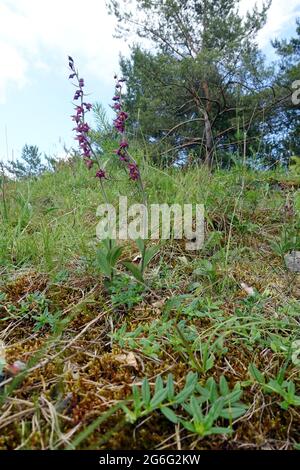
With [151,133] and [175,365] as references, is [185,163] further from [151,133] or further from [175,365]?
Result: [151,133]

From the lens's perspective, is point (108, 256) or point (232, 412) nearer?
point (232, 412)

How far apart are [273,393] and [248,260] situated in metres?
0.88

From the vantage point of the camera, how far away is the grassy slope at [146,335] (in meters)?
0.77

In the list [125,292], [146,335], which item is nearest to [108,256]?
[125,292]

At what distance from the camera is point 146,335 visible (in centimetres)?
111

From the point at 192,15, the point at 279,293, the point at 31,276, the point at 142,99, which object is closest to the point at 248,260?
the point at 279,293

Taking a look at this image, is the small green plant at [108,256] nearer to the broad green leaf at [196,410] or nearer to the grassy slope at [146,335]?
the grassy slope at [146,335]

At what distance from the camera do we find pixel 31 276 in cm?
148

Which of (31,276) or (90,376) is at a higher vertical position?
(31,276)

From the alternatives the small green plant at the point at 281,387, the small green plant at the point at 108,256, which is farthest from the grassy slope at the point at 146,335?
the small green plant at the point at 108,256

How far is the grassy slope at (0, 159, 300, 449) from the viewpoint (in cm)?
77

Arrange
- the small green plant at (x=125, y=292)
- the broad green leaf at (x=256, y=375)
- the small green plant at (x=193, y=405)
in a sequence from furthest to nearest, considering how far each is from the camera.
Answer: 1. the small green plant at (x=125, y=292)
2. the broad green leaf at (x=256, y=375)
3. the small green plant at (x=193, y=405)

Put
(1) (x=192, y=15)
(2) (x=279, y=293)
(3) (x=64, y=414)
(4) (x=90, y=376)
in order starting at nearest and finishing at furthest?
(3) (x=64, y=414) < (4) (x=90, y=376) < (2) (x=279, y=293) < (1) (x=192, y=15)

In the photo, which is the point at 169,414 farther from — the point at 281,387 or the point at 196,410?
the point at 281,387
